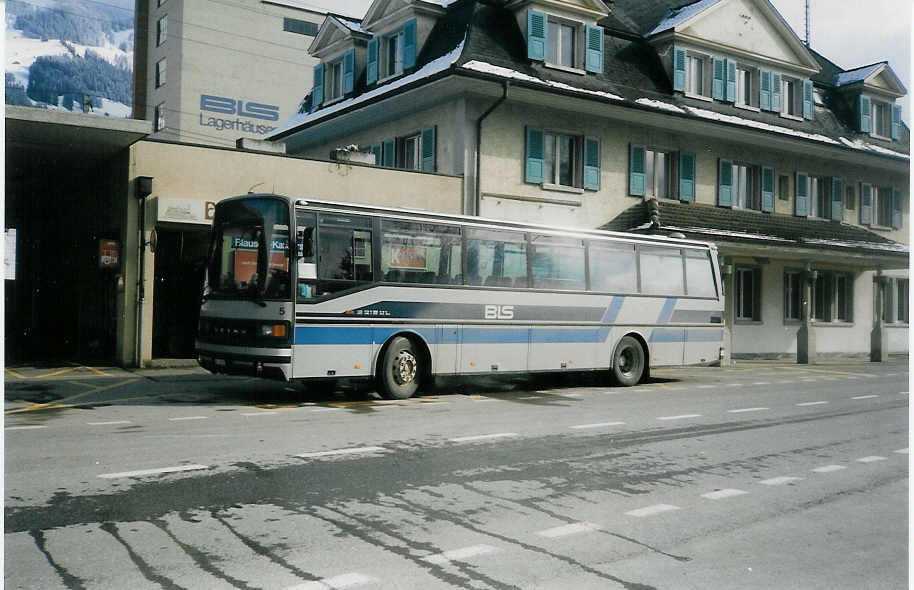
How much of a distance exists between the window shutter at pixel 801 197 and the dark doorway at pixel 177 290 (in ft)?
67.2

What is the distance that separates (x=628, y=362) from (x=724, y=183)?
12.6 m

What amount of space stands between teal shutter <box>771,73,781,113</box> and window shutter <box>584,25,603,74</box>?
25.4 ft

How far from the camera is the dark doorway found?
19344 millimetres

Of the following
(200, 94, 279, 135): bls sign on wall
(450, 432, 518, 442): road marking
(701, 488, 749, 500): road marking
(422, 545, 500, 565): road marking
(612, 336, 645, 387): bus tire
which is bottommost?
(701, 488, 749, 500): road marking

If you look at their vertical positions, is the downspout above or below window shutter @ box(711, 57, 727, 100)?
below

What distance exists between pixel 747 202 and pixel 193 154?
1863cm

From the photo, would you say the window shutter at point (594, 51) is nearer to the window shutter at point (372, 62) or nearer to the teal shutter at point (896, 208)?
the window shutter at point (372, 62)

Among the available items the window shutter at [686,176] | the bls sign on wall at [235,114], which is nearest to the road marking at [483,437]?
the window shutter at [686,176]

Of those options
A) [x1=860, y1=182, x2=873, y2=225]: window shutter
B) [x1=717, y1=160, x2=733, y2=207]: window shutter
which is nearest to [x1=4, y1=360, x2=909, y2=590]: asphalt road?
[x1=717, y1=160, x2=733, y2=207]: window shutter

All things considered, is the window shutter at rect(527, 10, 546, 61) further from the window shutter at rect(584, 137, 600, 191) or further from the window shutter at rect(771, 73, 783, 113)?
the window shutter at rect(771, 73, 783, 113)

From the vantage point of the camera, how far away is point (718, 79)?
2794cm

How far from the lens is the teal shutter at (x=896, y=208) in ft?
113

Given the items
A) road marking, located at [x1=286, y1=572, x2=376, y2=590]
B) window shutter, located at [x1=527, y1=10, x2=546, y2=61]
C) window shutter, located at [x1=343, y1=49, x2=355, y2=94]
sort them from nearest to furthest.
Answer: road marking, located at [x1=286, y1=572, x2=376, y2=590]
window shutter, located at [x1=527, y1=10, x2=546, y2=61]
window shutter, located at [x1=343, y1=49, x2=355, y2=94]

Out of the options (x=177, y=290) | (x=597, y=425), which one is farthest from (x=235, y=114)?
(x=597, y=425)
